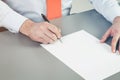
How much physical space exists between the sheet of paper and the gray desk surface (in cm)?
2

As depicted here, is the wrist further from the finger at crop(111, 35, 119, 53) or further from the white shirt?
the finger at crop(111, 35, 119, 53)

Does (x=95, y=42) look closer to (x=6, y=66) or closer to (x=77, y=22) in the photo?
(x=77, y=22)

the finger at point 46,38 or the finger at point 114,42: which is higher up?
the finger at point 46,38

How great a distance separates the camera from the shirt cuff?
955 millimetres

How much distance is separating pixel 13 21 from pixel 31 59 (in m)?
0.27

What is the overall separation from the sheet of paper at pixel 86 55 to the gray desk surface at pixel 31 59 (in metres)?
0.02

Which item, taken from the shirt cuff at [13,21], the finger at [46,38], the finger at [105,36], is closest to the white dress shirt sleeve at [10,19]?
the shirt cuff at [13,21]

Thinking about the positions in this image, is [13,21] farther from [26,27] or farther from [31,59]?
[31,59]

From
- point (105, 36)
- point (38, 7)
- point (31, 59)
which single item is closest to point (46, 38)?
point (31, 59)

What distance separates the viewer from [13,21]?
0.98 metres

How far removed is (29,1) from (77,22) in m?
0.30

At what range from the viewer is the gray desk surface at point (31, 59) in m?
0.71

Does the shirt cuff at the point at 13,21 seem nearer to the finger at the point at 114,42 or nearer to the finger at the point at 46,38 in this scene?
the finger at the point at 46,38

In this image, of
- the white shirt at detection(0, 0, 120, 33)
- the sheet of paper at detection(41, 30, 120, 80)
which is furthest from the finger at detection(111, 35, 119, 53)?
the white shirt at detection(0, 0, 120, 33)
